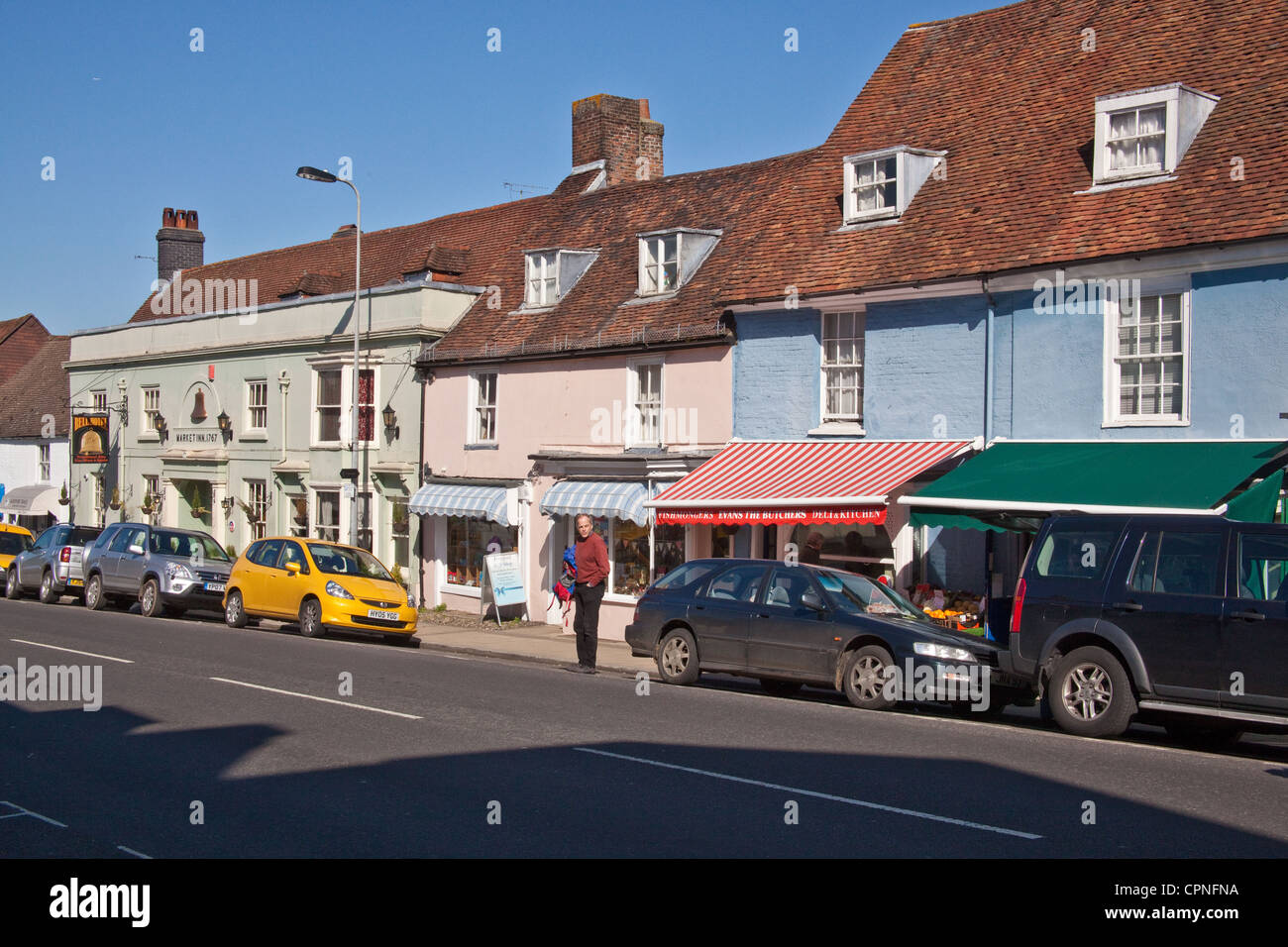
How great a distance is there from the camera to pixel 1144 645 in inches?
465

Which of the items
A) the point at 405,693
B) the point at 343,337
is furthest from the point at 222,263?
the point at 405,693

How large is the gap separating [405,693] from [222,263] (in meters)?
31.3

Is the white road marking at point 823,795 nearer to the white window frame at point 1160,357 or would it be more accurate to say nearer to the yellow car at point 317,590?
the white window frame at point 1160,357

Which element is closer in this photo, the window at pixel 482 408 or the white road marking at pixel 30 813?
the white road marking at pixel 30 813

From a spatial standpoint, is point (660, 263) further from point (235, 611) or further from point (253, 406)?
point (253, 406)

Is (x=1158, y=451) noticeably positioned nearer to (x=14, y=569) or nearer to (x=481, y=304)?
(x=481, y=304)

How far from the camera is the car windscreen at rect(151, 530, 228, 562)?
1036 inches

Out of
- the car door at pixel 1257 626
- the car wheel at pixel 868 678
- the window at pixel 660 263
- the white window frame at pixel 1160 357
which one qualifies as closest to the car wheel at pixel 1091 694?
the car door at pixel 1257 626

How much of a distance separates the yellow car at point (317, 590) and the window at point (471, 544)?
3.78 meters

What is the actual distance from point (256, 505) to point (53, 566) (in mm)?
6161

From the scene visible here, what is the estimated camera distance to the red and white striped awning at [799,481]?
1822 cm

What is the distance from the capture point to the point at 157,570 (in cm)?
2569

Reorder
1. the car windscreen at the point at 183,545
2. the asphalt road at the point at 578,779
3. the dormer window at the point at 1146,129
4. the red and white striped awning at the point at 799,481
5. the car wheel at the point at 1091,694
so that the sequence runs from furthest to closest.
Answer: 1. the car windscreen at the point at 183,545
2. the red and white striped awning at the point at 799,481
3. the dormer window at the point at 1146,129
4. the car wheel at the point at 1091,694
5. the asphalt road at the point at 578,779

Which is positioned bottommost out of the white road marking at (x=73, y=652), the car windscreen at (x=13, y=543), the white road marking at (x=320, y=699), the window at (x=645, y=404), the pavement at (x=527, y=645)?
the pavement at (x=527, y=645)
